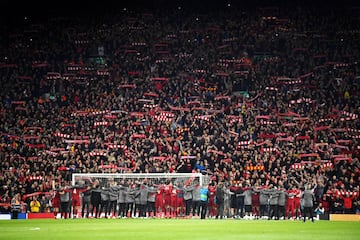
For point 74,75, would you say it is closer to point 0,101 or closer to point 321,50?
point 0,101

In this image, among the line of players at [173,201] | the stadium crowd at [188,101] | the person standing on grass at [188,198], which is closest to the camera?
the line of players at [173,201]

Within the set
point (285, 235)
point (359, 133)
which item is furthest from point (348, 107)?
point (285, 235)

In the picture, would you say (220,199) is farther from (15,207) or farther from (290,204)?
(15,207)

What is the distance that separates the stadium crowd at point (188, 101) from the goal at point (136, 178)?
4.87ft

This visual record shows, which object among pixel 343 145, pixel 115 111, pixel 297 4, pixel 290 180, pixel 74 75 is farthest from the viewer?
pixel 297 4

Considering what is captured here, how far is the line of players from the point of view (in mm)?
32344

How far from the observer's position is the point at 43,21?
178 feet

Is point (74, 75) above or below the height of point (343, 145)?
above

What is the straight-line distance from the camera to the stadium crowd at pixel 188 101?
123ft

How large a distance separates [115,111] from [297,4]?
17.7 m

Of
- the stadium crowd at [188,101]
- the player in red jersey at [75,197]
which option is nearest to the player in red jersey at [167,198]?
the stadium crowd at [188,101]

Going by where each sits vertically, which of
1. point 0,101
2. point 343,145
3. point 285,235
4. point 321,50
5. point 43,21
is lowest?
point 285,235

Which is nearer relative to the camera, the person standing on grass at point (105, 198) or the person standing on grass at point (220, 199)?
the person standing on grass at point (220, 199)

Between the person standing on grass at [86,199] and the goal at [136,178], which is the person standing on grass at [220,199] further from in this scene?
the person standing on grass at [86,199]
